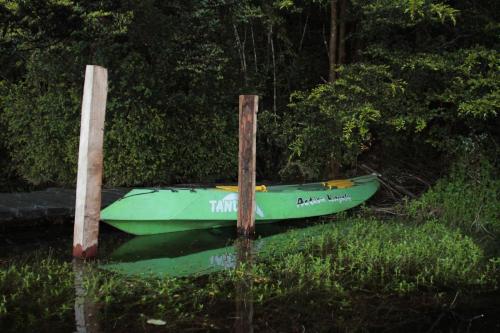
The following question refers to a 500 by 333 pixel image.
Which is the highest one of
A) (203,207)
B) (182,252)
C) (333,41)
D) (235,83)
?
(333,41)

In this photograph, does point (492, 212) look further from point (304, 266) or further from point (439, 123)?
point (304, 266)

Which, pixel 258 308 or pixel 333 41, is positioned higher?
pixel 333 41

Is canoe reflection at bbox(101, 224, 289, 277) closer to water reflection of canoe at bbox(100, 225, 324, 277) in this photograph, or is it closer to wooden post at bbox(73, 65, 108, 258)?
A: water reflection of canoe at bbox(100, 225, 324, 277)

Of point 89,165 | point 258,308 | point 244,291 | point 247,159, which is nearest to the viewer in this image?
point 258,308

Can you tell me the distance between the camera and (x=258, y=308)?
4574mm

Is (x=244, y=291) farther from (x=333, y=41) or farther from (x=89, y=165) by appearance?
(x=333, y=41)

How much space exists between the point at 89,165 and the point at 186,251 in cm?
185

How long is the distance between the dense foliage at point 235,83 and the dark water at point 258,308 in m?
Result: 2.97

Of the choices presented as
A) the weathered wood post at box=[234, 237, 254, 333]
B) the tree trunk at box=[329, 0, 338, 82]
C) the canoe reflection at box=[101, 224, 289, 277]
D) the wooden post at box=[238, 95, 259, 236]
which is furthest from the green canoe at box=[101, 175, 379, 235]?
the tree trunk at box=[329, 0, 338, 82]

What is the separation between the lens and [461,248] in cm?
644

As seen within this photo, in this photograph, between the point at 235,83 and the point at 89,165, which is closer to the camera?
the point at 89,165

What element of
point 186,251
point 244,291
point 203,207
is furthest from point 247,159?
point 244,291

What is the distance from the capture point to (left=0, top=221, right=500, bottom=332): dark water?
13.9ft

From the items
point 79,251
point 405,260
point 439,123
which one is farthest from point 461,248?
point 79,251
